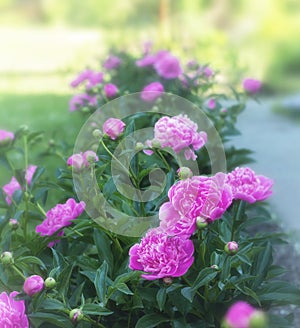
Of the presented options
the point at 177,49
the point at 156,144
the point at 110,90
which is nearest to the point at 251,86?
the point at 110,90

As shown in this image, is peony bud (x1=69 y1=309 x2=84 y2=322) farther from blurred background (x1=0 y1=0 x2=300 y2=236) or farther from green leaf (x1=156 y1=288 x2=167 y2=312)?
blurred background (x1=0 y1=0 x2=300 y2=236)

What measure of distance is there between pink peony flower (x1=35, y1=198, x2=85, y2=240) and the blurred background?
1466 millimetres

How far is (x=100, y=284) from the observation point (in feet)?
3.96

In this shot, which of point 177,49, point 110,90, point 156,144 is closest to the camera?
point 156,144

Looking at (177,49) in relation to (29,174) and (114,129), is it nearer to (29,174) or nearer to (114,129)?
(29,174)

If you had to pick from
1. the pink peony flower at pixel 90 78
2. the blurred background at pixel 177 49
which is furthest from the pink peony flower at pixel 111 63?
the pink peony flower at pixel 90 78

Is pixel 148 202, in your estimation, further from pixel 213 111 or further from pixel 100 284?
pixel 213 111

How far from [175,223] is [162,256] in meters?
0.07

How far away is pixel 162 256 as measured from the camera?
1166 millimetres

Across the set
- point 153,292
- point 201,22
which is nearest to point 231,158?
point 153,292

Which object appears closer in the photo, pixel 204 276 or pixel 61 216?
pixel 204 276

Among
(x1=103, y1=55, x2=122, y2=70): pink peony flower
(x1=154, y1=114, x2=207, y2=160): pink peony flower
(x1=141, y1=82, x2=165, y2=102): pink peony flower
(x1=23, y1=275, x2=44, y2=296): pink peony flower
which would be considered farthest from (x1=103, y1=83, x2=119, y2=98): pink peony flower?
(x1=103, y1=55, x2=122, y2=70): pink peony flower

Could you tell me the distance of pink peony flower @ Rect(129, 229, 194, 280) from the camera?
116cm

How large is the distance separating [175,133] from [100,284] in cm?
37
